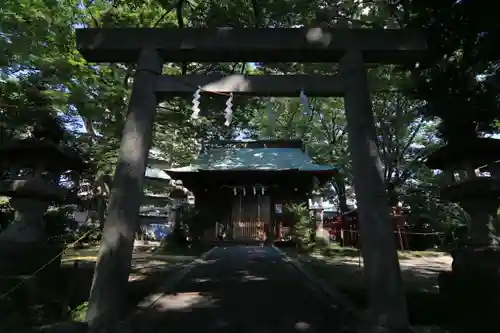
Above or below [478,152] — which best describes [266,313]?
below

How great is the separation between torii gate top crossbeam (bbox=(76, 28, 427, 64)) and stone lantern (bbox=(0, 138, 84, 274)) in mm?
2623

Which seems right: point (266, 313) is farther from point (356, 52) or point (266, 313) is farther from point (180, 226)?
point (180, 226)

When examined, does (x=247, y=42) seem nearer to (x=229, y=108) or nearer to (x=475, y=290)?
(x=229, y=108)

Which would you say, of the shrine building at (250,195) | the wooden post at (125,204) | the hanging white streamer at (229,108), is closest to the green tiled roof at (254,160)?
the shrine building at (250,195)

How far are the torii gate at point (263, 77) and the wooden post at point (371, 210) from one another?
1 centimetres

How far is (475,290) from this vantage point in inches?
204

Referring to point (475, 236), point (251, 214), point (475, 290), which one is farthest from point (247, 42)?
point (251, 214)

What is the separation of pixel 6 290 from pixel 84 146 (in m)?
10.1

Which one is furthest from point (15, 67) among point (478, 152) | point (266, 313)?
point (478, 152)

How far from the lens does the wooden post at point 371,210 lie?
4.65 meters

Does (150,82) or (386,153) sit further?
(386,153)

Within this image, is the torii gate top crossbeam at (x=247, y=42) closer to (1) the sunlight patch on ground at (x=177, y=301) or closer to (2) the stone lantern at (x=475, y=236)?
(2) the stone lantern at (x=475, y=236)

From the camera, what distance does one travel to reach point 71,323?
13.5 ft

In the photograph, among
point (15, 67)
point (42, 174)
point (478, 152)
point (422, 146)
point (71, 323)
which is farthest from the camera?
point (422, 146)
